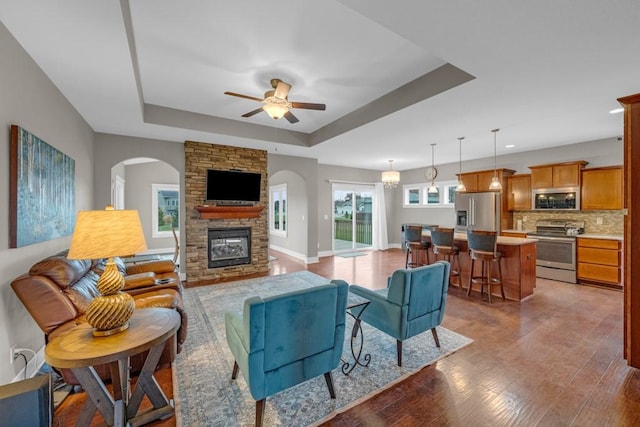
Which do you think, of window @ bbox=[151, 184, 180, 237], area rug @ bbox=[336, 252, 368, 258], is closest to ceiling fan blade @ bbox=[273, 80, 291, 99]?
area rug @ bbox=[336, 252, 368, 258]

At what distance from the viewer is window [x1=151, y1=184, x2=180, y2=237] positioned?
782 cm

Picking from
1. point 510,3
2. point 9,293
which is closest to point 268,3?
point 510,3

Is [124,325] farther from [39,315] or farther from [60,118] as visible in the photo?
[60,118]

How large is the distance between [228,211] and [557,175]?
21.5 feet

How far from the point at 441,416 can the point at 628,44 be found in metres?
3.13

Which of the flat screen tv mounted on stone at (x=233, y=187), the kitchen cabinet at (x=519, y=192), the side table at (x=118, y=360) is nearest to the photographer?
the side table at (x=118, y=360)

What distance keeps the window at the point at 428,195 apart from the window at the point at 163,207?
7105mm

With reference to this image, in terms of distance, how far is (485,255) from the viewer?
395 centimetres

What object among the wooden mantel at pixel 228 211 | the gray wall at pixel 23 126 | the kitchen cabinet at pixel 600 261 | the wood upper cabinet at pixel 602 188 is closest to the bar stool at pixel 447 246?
the kitchen cabinet at pixel 600 261

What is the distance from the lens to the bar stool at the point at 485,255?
388 centimetres

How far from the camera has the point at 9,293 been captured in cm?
197

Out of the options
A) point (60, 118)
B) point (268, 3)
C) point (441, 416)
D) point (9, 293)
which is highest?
point (268, 3)

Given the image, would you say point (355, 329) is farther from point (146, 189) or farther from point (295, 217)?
point (146, 189)

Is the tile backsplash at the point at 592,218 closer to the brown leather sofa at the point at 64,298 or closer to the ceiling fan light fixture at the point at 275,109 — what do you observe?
the ceiling fan light fixture at the point at 275,109
